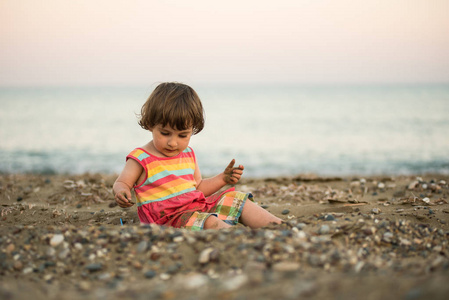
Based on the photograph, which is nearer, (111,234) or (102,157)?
(111,234)

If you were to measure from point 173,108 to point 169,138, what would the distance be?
1.04ft

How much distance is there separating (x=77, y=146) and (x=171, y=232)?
1566cm

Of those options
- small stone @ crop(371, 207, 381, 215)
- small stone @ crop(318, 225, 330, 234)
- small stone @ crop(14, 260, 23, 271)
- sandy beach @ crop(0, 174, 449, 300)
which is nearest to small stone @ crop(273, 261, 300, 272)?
sandy beach @ crop(0, 174, 449, 300)

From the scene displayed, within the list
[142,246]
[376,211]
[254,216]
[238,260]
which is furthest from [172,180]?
[376,211]

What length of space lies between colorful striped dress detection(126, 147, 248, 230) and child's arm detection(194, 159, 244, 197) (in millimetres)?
220

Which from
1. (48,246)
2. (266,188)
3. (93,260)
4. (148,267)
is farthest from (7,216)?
(266,188)

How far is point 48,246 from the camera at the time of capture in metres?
2.99

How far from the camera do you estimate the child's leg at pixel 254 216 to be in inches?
159

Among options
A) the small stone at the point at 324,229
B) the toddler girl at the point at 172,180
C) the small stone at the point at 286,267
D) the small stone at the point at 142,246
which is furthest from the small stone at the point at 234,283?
the toddler girl at the point at 172,180

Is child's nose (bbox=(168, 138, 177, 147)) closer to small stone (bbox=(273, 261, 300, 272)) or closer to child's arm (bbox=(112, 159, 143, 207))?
child's arm (bbox=(112, 159, 143, 207))

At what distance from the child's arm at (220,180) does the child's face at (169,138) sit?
2.05 feet

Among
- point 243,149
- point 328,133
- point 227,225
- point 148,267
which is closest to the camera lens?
point 148,267

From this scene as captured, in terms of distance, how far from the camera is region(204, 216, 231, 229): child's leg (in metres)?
3.80

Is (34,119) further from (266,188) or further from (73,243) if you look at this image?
(73,243)
